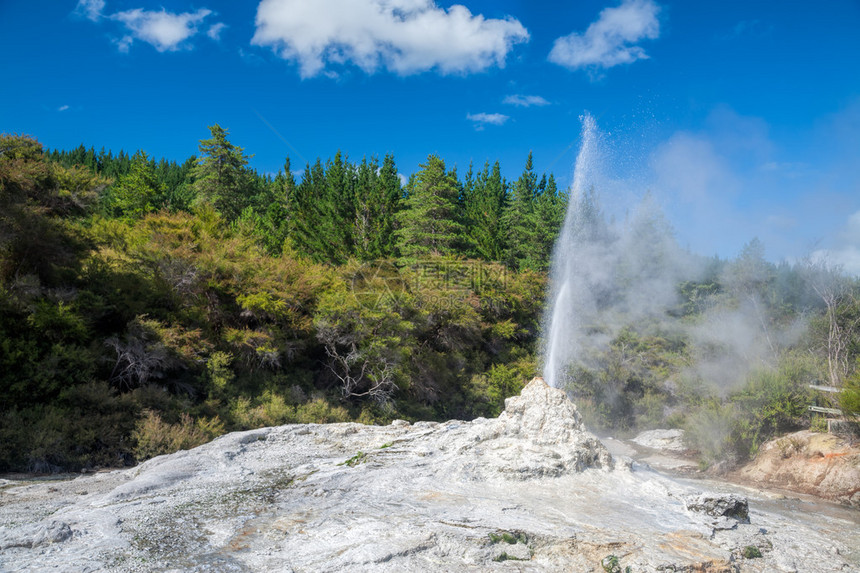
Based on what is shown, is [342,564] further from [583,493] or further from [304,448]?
[304,448]

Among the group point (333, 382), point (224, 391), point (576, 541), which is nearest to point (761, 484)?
point (576, 541)

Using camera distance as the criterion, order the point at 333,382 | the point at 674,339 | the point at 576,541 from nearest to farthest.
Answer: the point at 576,541 < the point at 333,382 < the point at 674,339

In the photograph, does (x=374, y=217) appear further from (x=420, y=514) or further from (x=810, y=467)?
(x=420, y=514)

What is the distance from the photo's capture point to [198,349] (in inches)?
664

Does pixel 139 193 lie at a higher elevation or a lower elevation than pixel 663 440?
higher

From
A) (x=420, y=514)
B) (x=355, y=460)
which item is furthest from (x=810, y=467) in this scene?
(x=420, y=514)

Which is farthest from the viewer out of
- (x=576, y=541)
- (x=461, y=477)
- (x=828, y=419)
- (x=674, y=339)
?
(x=674, y=339)

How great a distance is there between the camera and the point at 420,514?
262 inches

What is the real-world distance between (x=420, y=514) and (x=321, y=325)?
1362 centimetres

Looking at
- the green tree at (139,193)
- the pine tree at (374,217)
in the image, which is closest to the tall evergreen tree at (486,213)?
the pine tree at (374,217)

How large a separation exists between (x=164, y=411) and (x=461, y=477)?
10.3m

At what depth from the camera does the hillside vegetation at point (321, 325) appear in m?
13.8

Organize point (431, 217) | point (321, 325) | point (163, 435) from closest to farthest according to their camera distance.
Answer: point (163, 435)
point (321, 325)
point (431, 217)

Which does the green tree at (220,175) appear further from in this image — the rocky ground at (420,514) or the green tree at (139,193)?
the rocky ground at (420,514)
